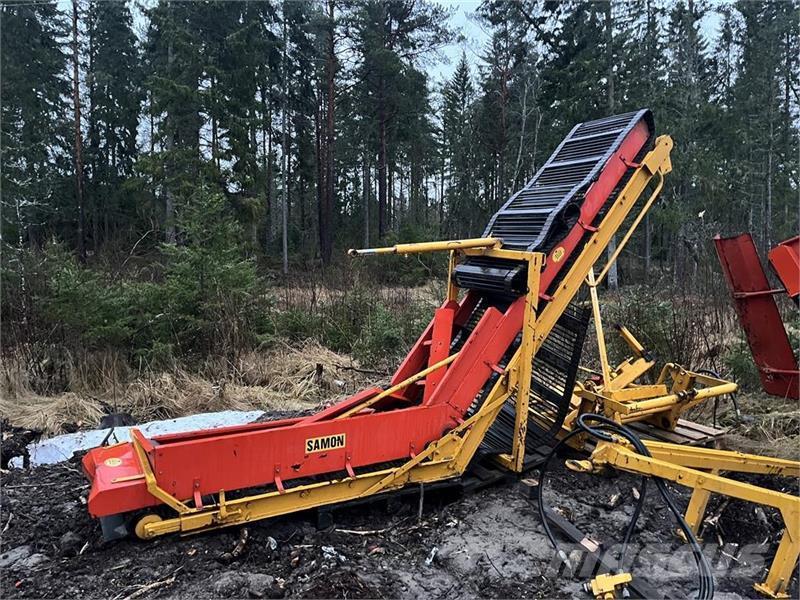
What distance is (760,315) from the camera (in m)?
4.69

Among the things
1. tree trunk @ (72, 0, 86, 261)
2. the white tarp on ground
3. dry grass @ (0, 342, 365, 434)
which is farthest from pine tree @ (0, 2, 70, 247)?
the white tarp on ground

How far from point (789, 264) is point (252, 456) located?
12.4 ft

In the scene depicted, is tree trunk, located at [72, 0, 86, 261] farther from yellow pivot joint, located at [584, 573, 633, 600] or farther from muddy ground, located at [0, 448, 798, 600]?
yellow pivot joint, located at [584, 573, 633, 600]

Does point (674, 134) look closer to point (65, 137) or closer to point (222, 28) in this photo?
point (222, 28)

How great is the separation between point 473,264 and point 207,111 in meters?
16.8

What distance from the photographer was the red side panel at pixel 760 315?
15.2ft

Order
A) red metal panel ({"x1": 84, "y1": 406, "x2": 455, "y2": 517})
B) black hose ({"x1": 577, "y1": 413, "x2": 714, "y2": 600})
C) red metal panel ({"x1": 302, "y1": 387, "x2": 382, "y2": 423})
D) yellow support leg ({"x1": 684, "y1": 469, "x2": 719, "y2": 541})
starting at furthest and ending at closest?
red metal panel ({"x1": 302, "y1": 387, "x2": 382, "y2": 423}) < yellow support leg ({"x1": 684, "y1": 469, "x2": 719, "y2": 541}) < red metal panel ({"x1": 84, "y1": 406, "x2": 455, "y2": 517}) < black hose ({"x1": 577, "y1": 413, "x2": 714, "y2": 600})

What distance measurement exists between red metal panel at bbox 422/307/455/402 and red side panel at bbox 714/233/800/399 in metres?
2.62

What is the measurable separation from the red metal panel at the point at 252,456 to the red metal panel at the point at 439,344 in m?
0.23

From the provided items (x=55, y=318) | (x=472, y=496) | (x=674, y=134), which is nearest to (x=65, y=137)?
(x=55, y=318)

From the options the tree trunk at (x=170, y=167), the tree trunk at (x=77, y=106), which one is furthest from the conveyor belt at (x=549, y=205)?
the tree trunk at (x=77, y=106)

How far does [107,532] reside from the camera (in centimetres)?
296

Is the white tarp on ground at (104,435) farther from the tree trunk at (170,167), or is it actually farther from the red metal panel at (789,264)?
the tree trunk at (170,167)

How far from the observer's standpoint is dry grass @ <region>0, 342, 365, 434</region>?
5781 mm
